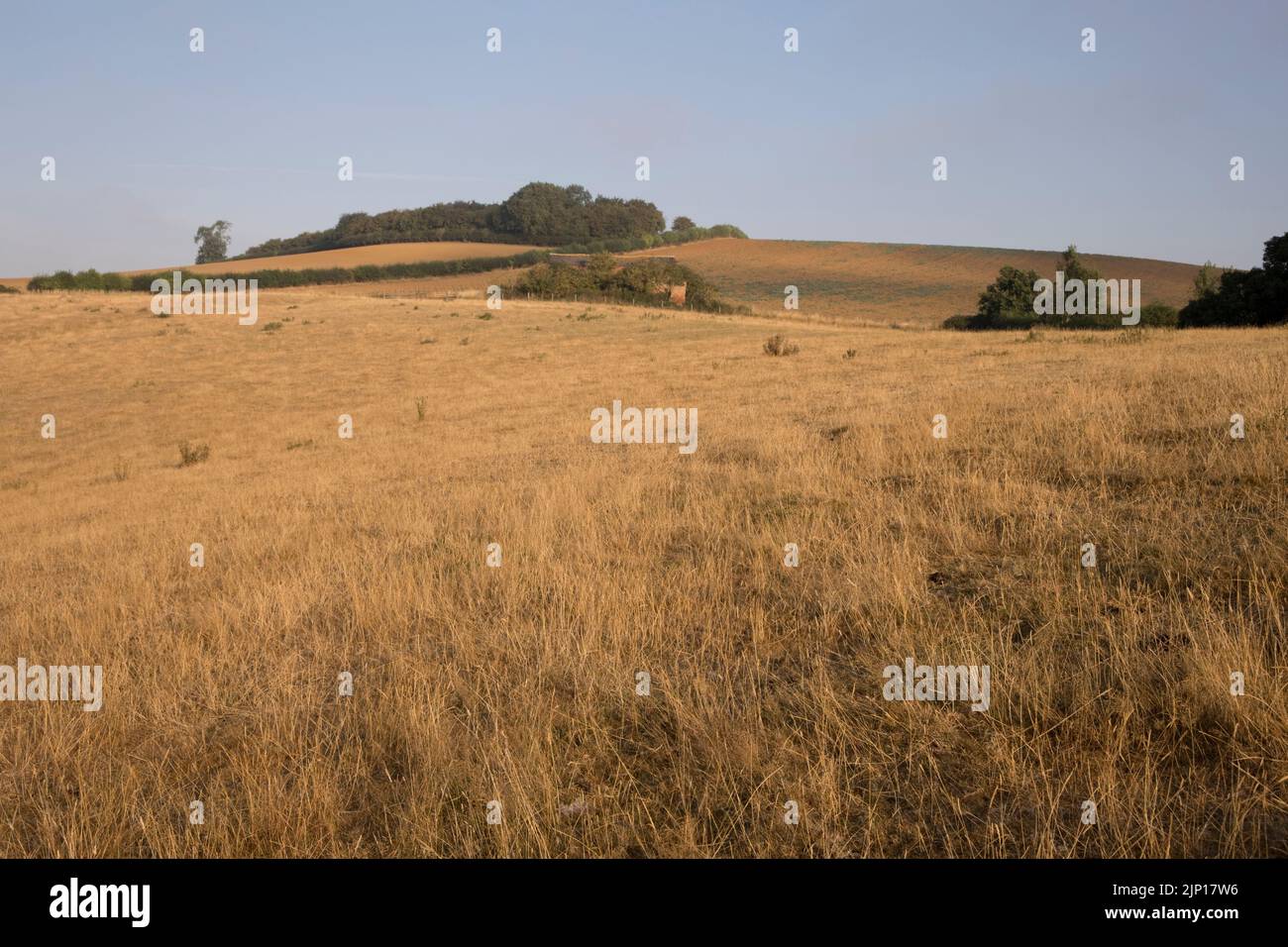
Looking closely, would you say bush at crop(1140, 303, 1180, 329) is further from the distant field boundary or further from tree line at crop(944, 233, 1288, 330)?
the distant field boundary

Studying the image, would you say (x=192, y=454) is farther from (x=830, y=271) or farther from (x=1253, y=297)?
(x=830, y=271)

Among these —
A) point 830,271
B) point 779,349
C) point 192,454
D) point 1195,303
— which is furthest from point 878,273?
point 192,454

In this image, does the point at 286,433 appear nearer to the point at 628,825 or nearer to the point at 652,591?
the point at 652,591

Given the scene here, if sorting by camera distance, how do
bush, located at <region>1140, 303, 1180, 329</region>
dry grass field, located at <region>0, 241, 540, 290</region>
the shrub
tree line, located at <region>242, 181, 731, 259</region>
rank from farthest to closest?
1. tree line, located at <region>242, 181, 731, 259</region>
2. dry grass field, located at <region>0, 241, 540, 290</region>
3. bush, located at <region>1140, 303, 1180, 329</region>
4. the shrub

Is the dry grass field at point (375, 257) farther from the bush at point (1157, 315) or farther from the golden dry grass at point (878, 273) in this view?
the bush at point (1157, 315)

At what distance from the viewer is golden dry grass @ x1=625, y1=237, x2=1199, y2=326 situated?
62.8m

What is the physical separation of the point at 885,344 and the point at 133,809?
95.9 ft

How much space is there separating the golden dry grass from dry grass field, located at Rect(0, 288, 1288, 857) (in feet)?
158

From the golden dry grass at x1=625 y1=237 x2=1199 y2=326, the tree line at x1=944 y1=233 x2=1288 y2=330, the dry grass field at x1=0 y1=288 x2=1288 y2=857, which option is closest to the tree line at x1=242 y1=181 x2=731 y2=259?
the golden dry grass at x1=625 y1=237 x2=1199 y2=326

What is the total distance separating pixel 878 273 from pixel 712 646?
262 feet

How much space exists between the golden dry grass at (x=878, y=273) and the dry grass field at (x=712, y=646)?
158ft

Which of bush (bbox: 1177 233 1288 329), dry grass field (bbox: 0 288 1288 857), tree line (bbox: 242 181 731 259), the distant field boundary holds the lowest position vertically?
dry grass field (bbox: 0 288 1288 857)

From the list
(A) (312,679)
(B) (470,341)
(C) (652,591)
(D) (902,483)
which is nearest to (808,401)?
(D) (902,483)

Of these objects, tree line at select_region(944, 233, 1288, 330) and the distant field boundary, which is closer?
tree line at select_region(944, 233, 1288, 330)
